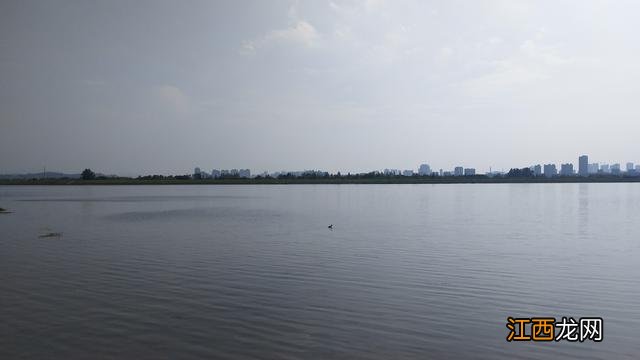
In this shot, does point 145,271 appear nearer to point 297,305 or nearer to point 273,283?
point 273,283

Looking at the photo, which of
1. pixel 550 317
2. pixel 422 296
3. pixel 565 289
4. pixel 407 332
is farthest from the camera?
pixel 565 289

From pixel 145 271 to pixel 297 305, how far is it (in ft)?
27.0

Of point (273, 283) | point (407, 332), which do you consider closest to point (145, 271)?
point (273, 283)

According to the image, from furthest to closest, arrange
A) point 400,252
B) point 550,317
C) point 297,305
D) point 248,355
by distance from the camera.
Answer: point 400,252 < point 297,305 < point 550,317 < point 248,355

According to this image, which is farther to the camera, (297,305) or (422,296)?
(422,296)

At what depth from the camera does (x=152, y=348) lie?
10047mm

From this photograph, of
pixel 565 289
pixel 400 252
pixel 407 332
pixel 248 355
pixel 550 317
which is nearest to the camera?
pixel 248 355

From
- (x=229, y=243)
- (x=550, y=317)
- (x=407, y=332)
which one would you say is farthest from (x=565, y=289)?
(x=229, y=243)

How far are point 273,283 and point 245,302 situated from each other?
2.65 metres

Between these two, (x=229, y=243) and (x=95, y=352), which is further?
(x=229, y=243)

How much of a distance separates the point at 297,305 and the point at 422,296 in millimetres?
3918

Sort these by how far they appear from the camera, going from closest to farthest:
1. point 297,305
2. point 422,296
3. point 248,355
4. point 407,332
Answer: point 248,355, point 407,332, point 297,305, point 422,296

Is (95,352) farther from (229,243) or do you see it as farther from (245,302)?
(229,243)

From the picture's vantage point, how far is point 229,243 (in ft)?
87.4
